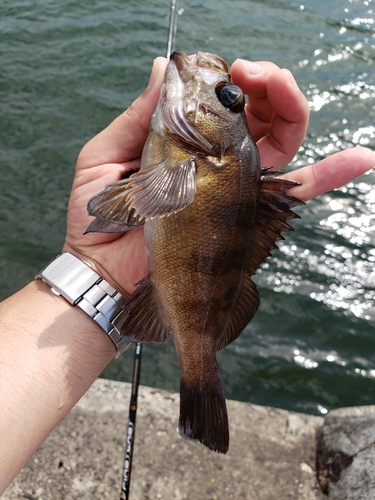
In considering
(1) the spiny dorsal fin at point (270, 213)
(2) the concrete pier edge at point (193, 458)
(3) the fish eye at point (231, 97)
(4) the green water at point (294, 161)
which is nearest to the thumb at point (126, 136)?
(3) the fish eye at point (231, 97)

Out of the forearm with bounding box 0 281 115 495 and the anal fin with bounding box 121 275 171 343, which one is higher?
the anal fin with bounding box 121 275 171 343

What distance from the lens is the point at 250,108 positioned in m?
2.92

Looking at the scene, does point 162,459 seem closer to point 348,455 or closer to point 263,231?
point 348,455

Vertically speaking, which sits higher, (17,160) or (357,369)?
(17,160)

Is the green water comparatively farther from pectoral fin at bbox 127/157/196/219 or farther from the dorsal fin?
pectoral fin at bbox 127/157/196/219

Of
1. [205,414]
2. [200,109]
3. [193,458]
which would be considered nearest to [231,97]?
[200,109]

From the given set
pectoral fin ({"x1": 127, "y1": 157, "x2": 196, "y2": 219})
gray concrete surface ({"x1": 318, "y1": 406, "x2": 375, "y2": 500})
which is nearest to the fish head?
pectoral fin ({"x1": 127, "y1": 157, "x2": 196, "y2": 219})

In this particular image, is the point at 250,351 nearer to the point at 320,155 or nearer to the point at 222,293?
the point at 222,293

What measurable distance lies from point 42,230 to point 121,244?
301cm

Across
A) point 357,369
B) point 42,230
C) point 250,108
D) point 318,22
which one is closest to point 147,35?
point 318,22

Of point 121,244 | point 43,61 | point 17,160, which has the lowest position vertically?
point 17,160

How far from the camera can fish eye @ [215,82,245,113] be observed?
7.09ft

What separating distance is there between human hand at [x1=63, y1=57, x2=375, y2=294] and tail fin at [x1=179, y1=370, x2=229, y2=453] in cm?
74

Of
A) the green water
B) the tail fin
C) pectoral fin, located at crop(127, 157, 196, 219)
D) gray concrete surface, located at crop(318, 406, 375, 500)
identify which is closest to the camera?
pectoral fin, located at crop(127, 157, 196, 219)
